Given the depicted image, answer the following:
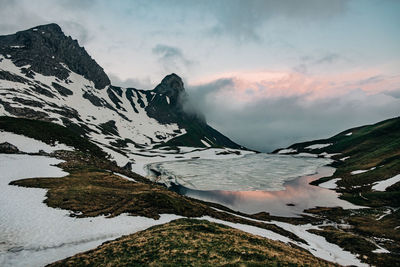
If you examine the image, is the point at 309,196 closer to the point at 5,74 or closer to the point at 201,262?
the point at 201,262

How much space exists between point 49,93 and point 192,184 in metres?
162

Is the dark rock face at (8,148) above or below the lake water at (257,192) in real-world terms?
above

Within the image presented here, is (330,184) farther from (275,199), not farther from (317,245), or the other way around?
(317,245)

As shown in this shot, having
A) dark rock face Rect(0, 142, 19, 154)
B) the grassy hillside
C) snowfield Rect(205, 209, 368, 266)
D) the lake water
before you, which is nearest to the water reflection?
the lake water

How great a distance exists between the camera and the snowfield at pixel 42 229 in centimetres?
1850

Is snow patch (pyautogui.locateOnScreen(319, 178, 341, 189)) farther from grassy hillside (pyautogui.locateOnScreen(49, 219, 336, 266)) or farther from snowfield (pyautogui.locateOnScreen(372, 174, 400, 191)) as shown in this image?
grassy hillside (pyautogui.locateOnScreen(49, 219, 336, 266))

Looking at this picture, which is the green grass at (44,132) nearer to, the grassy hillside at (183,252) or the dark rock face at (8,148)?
the dark rock face at (8,148)

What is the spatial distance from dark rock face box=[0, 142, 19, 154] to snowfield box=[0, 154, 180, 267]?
24.2 metres

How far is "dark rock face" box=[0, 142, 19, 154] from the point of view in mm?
52294

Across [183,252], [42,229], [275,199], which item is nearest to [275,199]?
[275,199]

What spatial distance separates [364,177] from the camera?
89500 mm

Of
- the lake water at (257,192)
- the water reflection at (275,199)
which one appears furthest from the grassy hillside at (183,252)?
the lake water at (257,192)

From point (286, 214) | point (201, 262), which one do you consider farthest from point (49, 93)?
point (201, 262)

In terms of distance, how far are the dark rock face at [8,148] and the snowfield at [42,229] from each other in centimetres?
2423
